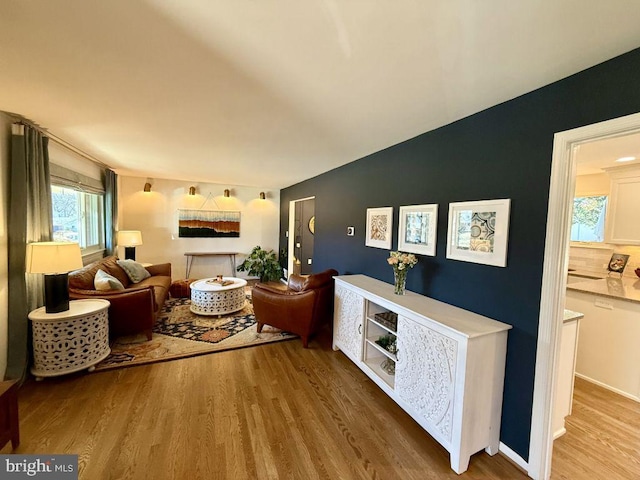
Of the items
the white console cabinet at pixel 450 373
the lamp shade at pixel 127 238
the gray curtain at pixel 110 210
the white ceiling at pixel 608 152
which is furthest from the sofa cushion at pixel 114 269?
the white ceiling at pixel 608 152

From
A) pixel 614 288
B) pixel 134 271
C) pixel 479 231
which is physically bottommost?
pixel 134 271

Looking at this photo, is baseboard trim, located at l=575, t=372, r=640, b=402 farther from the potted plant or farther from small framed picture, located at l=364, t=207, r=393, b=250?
the potted plant

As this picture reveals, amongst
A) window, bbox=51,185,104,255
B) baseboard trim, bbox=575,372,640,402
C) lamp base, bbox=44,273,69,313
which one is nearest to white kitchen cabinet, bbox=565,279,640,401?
baseboard trim, bbox=575,372,640,402

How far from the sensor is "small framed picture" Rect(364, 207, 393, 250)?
2.91 metres

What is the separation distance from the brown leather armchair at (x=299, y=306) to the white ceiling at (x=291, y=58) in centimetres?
176

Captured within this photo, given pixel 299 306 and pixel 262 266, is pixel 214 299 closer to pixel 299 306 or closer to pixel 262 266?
pixel 299 306

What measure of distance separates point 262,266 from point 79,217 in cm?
331

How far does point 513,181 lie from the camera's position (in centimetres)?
174

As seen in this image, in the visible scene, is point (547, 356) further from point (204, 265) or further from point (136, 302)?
point (204, 265)

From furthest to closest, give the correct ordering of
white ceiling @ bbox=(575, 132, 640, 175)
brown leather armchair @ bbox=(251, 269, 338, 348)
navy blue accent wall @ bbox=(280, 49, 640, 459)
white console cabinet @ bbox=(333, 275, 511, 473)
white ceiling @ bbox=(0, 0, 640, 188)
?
brown leather armchair @ bbox=(251, 269, 338, 348) → white ceiling @ bbox=(575, 132, 640, 175) → white console cabinet @ bbox=(333, 275, 511, 473) → navy blue accent wall @ bbox=(280, 49, 640, 459) → white ceiling @ bbox=(0, 0, 640, 188)

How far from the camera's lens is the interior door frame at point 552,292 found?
4.86ft

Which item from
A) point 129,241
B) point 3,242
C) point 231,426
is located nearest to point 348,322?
point 231,426

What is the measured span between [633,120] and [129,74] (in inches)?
108

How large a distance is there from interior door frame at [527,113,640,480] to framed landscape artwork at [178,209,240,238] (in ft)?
19.6
